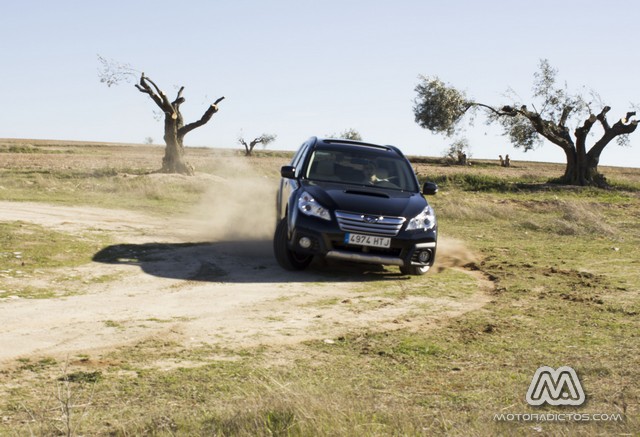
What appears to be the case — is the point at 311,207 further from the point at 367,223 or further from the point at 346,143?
the point at 346,143

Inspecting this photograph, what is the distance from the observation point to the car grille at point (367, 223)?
34.2 feet

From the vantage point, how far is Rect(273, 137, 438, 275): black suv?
410 inches

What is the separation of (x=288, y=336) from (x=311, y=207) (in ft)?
11.7

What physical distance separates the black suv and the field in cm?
37

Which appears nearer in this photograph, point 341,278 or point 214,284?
point 214,284

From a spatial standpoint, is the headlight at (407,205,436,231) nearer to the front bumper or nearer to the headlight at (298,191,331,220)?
the front bumper

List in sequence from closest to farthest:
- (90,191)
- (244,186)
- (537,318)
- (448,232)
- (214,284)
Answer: (537,318)
(214,284)
(448,232)
(90,191)
(244,186)

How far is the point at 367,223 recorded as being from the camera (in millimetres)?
10422

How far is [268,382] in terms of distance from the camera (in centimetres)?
561

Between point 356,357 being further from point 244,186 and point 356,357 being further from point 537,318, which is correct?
point 244,186

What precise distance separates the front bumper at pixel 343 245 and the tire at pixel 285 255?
0.27m

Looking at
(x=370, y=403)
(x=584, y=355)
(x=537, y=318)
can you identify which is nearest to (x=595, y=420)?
(x=370, y=403)

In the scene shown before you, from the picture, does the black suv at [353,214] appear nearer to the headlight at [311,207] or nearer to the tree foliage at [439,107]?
the headlight at [311,207]

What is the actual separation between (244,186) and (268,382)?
23.4m
